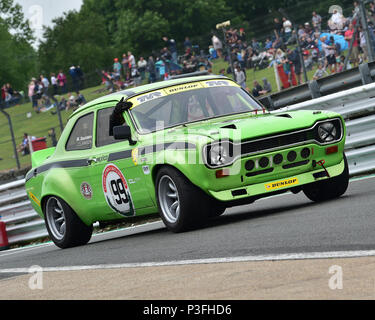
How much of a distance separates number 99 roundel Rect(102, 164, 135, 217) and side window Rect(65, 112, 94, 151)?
647 mm

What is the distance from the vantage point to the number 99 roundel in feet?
31.7

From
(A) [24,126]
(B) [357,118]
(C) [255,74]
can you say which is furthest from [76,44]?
(B) [357,118]

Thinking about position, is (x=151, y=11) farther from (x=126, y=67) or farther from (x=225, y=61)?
(x=225, y=61)

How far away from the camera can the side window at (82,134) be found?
10.5 m

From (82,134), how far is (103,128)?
0.50 meters

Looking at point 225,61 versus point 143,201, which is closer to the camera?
point 143,201

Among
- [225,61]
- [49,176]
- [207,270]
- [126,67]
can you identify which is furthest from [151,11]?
[207,270]

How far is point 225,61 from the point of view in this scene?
20344 millimetres

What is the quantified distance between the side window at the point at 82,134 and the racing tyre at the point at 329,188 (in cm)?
268

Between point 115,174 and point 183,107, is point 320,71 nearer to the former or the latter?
point 183,107

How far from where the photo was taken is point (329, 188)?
9.50 metres

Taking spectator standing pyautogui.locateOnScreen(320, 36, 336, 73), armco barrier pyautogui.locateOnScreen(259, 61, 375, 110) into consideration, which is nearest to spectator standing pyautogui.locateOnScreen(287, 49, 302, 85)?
spectator standing pyautogui.locateOnScreen(320, 36, 336, 73)

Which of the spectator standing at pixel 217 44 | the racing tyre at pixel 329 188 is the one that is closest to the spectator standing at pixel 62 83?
the spectator standing at pixel 217 44
